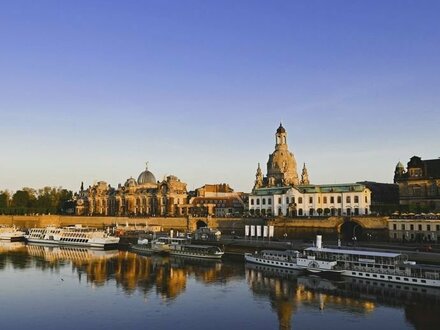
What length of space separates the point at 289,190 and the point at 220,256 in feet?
92.9

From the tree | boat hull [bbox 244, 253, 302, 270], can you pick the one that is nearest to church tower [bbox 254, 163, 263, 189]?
boat hull [bbox 244, 253, 302, 270]

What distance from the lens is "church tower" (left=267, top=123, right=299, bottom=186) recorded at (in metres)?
113

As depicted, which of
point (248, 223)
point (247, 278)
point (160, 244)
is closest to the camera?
point (247, 278)

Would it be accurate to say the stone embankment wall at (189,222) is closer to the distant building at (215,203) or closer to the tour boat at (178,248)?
the distant building at (215,203)

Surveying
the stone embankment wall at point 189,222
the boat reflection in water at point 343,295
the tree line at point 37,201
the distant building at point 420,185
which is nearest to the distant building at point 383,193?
the distant building at point 420,185

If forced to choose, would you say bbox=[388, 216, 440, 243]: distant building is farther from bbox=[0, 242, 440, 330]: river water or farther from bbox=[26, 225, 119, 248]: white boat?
bbox=[26, 225, 119, 248]: white boat

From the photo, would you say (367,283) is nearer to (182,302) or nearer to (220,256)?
(182,302)

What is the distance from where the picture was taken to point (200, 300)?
40.0 meters

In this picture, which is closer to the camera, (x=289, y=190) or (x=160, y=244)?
(x=160, y=244)

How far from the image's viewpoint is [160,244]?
7112 centimetres

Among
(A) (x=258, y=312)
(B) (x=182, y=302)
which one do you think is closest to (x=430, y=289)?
(A) (x=258, y=312)

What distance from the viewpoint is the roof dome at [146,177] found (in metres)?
135

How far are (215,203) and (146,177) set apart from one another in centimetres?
2960

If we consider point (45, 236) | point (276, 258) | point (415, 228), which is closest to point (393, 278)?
point (276, 258)
